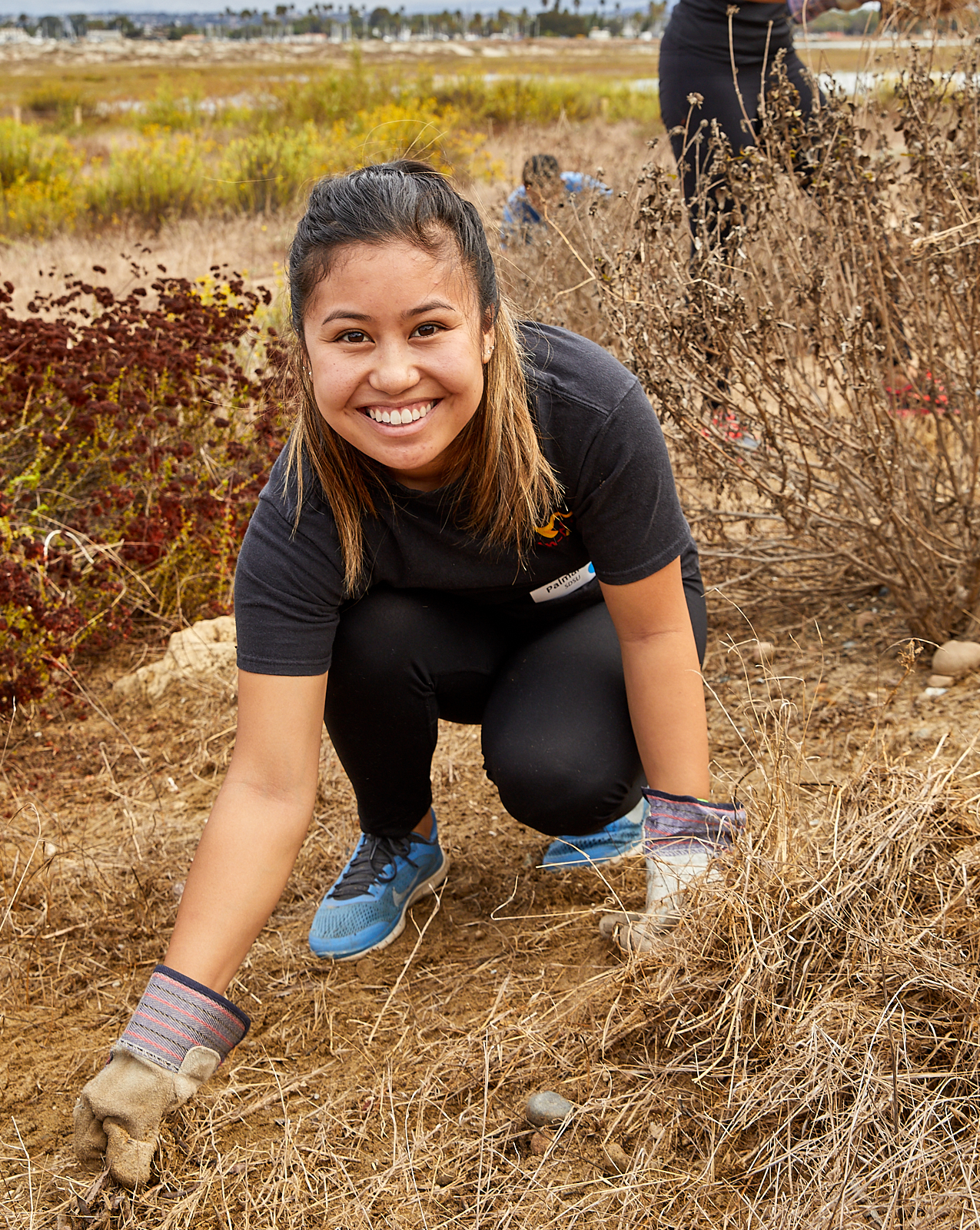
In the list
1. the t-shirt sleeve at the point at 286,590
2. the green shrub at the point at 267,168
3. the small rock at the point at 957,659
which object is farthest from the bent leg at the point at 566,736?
the green shrub at the point at 267,168

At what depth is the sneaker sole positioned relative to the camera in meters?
1.87

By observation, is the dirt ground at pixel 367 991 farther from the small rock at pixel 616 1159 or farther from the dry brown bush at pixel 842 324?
the dry brown bush at pixel 842 324

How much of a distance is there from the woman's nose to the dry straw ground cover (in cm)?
58

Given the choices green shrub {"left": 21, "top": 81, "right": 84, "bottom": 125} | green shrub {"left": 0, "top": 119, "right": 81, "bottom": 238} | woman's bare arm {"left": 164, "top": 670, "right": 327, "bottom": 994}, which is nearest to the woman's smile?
woman's bare arm {"left": 164, "top": 670, "right": 327, "bottom": 994}

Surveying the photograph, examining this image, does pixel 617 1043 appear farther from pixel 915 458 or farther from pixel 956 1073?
pixel 915 458

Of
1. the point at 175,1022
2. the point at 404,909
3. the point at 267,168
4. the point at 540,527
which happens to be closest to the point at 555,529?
the point at 540,527

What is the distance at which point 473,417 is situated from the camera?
Result: 158 cm

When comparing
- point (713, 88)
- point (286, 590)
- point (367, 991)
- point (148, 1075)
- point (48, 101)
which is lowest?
point (367, 991)

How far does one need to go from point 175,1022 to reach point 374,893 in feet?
2.06

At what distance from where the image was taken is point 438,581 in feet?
5.77

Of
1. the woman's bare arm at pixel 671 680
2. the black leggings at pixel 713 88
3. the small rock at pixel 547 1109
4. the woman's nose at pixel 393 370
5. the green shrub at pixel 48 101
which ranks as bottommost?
the small rock at pixel 547 1109

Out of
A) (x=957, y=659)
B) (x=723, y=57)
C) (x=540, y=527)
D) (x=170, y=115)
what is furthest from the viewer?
(x=170, y=115)

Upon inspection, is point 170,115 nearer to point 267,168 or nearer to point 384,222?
point 267,168

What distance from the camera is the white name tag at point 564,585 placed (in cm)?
185
